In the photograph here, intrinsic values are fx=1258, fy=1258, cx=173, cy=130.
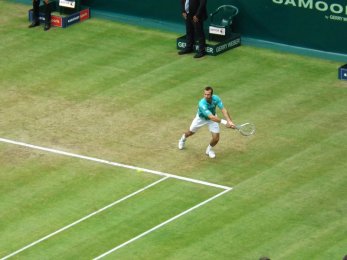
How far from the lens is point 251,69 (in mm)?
46812

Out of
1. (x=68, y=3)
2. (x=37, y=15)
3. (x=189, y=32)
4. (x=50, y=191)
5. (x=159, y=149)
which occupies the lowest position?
(x=50, y=191)

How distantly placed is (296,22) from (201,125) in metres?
9.90

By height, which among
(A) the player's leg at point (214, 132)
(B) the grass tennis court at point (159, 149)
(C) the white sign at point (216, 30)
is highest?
(C) the white sign at point (216, 30)

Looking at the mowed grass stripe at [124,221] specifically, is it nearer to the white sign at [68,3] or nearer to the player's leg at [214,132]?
the player's leg at [214,132]

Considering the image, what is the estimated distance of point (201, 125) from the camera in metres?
39.6

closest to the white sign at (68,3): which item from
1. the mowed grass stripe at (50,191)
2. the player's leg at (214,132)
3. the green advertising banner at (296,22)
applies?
the green advertising banner at (296,22)

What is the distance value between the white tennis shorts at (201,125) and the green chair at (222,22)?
9423 millimetres

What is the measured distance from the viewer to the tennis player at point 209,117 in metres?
38.7

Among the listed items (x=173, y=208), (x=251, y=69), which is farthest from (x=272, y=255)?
(x=251, y=69)

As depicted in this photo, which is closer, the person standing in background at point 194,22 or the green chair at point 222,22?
the person standing in background at point 194,22


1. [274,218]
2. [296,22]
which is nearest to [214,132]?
[274,218]

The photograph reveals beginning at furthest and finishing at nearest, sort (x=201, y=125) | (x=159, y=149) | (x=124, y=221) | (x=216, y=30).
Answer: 1. (x=216, y=30)
2. (x=159, y=149)
3. (x=201, y=125)
4. (x=124, y=221)

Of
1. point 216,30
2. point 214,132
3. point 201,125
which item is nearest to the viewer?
point 214,132

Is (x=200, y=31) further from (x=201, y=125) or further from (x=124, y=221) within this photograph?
(x=124, y=221)
